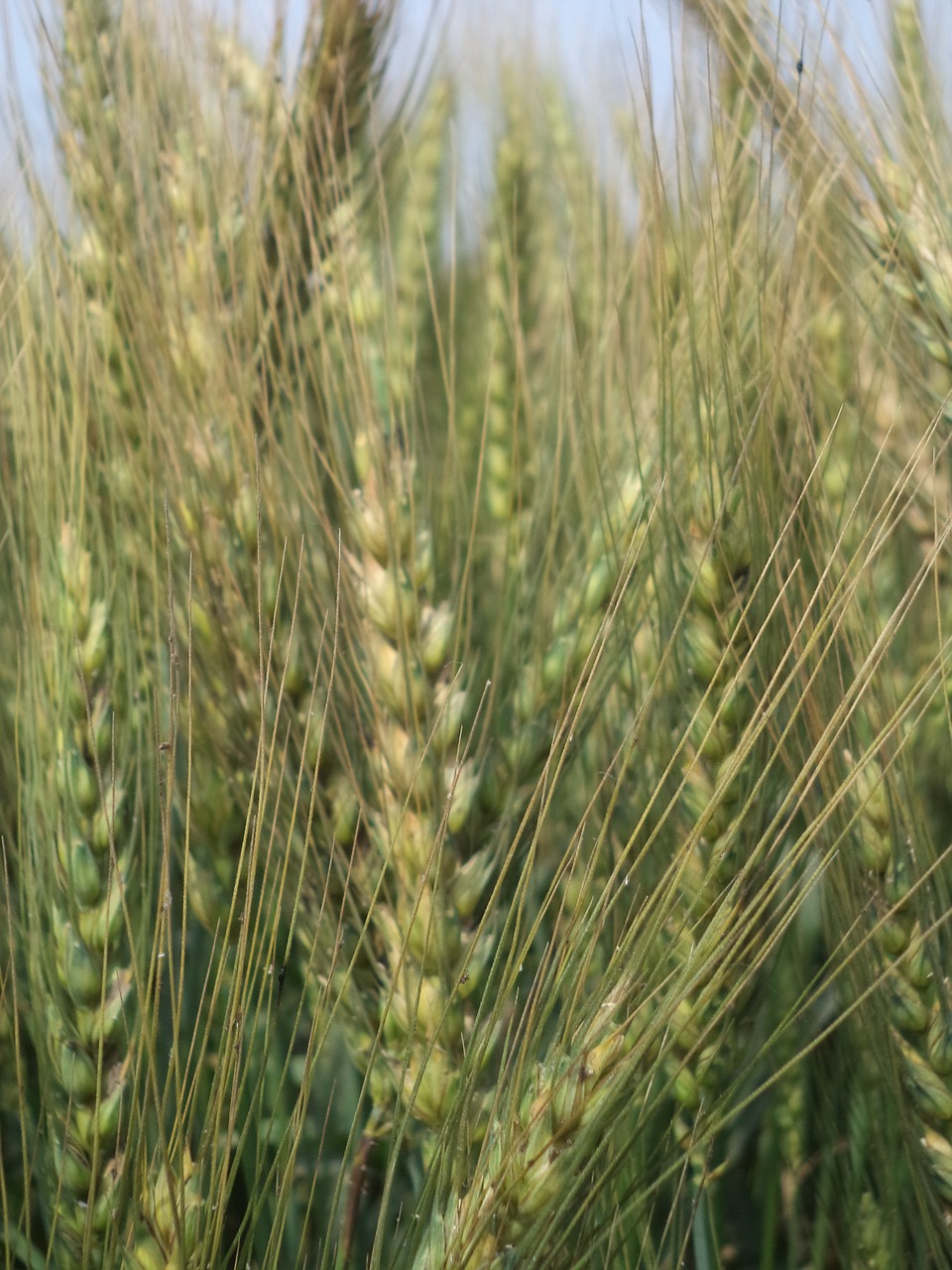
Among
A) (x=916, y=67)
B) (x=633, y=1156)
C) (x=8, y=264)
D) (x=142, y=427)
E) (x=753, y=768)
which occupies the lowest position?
(x=633, y=1156)

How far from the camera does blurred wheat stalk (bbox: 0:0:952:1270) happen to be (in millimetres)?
607

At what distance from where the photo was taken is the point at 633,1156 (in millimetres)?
766

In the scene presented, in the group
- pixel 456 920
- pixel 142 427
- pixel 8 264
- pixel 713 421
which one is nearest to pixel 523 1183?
pixel 456 920

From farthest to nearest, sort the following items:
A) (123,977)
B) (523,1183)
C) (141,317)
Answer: (141,317) → (123,977) → (523,1183)

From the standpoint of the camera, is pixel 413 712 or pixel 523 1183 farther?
pixel 413 712

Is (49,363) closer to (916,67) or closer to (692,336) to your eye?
(692,336)

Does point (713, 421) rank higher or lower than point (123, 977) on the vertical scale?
higher

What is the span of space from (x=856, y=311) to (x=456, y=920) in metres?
0.55

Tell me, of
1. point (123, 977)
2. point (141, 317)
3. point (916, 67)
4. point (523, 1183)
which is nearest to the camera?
point (523, 1183)

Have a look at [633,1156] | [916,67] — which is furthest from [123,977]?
[916,67]

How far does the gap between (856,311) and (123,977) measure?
0.71 m

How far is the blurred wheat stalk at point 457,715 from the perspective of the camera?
0.61m

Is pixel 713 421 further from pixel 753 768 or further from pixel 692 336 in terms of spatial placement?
pixel 753 768

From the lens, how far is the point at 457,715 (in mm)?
797
